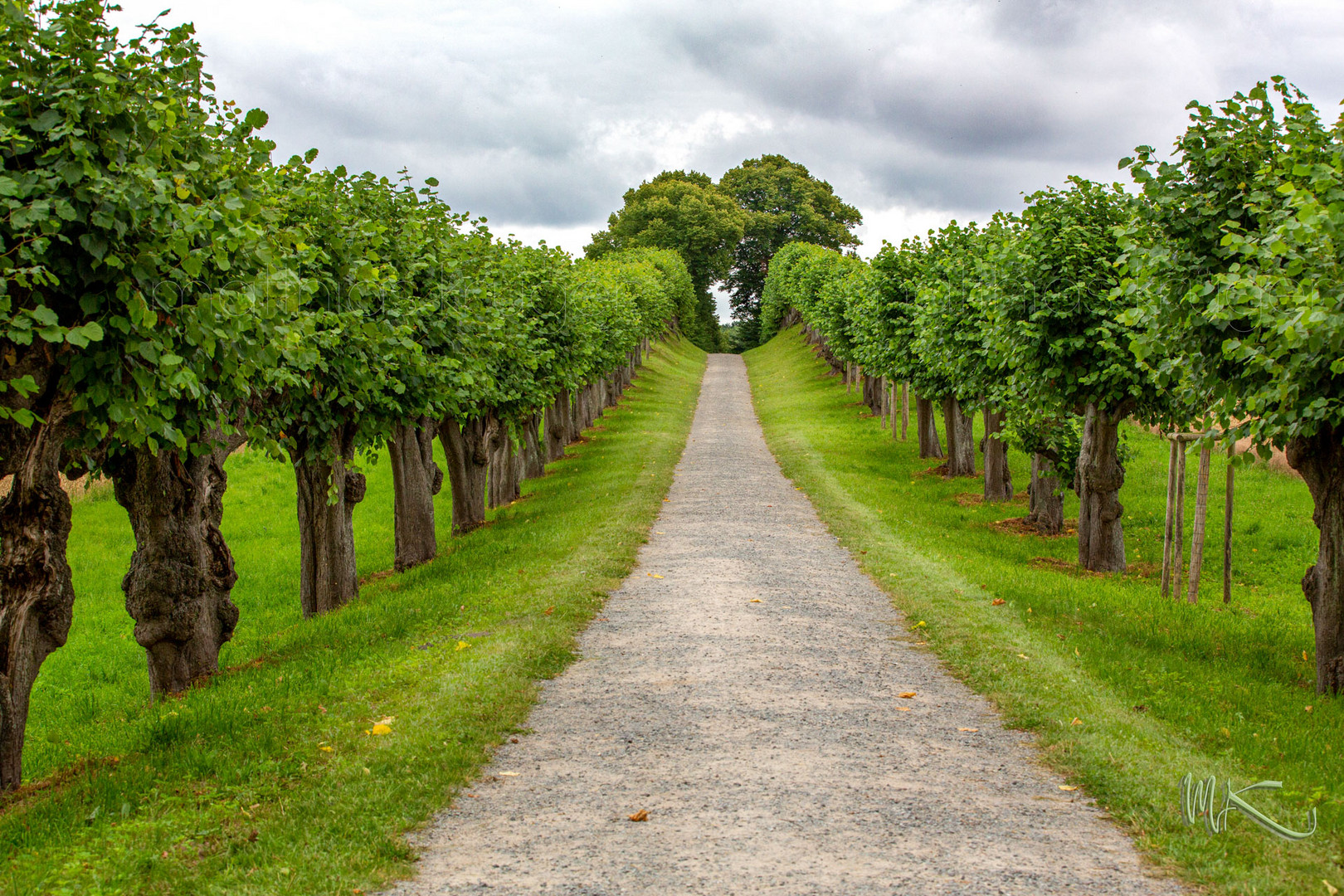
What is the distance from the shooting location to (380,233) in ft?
46.8

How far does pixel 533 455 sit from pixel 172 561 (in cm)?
2117

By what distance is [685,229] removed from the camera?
94312mm

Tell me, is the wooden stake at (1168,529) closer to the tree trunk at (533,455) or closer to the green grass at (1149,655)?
the green grass at (1149,655)

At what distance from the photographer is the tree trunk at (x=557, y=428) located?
3391 centimetres

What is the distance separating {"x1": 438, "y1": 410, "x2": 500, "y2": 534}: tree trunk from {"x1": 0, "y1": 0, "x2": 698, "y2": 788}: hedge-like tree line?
16.0 ft

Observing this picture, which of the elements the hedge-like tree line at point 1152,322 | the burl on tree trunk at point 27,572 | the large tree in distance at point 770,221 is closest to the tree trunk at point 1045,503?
the hedge-like tree line at point 1152,322

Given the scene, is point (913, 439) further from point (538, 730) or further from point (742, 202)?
point (742, 202)

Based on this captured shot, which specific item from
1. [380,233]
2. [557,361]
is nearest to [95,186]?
[380,233]

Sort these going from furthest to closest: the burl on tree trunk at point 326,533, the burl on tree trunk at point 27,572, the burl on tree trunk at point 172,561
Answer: the burl on tree trunk at point 326,533
the burl on tree trunk at point 172,561
the burl on tree trunk at point 27,572

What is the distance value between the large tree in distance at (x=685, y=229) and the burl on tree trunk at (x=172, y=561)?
8190 centimetres

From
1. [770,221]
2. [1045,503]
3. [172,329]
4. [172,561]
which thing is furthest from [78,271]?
[770,221]

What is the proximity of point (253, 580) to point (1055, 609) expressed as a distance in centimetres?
1663

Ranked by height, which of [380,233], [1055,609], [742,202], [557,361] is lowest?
[1055,609]

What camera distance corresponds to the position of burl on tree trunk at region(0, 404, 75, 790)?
6.93 meters
